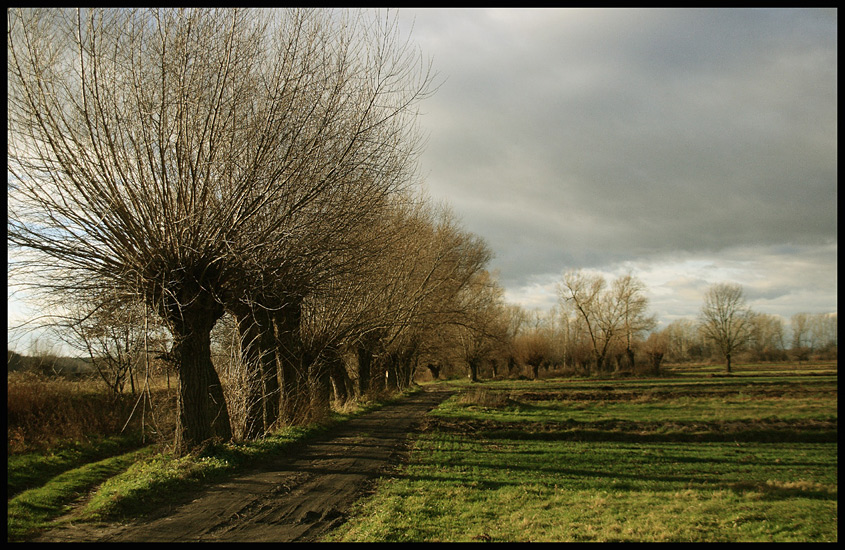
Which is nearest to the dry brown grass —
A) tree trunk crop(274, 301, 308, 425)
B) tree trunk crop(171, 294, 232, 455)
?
tree trunk crop(171, 294, 232, 455)

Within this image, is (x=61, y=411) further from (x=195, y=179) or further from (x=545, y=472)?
(x=545, y=472)

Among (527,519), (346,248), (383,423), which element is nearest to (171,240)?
(346,248)

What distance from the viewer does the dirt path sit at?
561 centimetres

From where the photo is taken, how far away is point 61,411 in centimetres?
1510

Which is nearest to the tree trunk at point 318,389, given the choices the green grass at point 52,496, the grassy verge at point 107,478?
the grassy verge at point 107,478

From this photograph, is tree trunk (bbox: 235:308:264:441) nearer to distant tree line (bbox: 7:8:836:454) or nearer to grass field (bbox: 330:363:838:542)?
distant tree line (bbox: 7:8:836:454)

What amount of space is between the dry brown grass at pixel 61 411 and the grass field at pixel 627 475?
6.86 meters

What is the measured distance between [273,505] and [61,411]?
12143mm

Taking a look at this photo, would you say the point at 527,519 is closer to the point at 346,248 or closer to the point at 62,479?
the point at 346,248

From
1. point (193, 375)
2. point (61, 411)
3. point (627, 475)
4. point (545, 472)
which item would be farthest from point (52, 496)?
point (627, 475)

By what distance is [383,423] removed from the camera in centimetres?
1759

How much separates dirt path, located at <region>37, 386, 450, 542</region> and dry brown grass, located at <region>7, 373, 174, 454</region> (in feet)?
12.4

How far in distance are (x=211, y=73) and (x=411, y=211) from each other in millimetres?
12027

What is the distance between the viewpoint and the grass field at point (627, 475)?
20.2 feet
